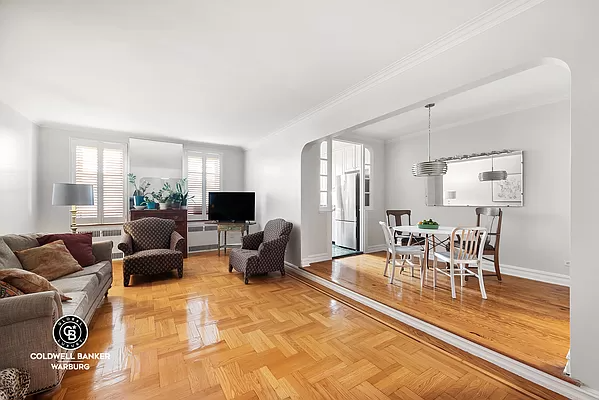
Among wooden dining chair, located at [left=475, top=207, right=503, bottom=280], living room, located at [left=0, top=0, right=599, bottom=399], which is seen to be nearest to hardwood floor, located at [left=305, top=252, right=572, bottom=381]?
living room, located at [left=0, top=0, right=599, bottom=399]

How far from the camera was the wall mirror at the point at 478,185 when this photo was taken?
4.08 meters

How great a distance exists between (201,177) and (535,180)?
610 cm

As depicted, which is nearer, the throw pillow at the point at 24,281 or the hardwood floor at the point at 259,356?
the hardwood floor at the point at 259,356

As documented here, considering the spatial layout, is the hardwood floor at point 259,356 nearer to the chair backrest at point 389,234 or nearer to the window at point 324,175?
the chair backrest at point 389,234

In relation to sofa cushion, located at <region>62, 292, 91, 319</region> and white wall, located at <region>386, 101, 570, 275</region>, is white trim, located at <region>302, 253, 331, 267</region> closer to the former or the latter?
white wall, located at <region>386, 101, 570, 275</region>

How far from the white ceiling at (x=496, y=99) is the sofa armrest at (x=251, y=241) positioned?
9.55 ft

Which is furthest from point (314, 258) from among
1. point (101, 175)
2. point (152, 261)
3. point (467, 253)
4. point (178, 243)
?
point (101, 175)

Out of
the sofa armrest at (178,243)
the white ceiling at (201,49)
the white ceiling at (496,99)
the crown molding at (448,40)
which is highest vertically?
the white ceiling at (496,99)

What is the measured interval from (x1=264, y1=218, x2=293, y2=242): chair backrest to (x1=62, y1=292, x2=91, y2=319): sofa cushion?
252cm

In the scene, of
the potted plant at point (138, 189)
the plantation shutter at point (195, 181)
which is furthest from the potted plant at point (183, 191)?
the potted plant at point (138, 189)

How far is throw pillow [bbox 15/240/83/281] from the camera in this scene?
262cm

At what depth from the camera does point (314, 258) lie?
4.91 meters

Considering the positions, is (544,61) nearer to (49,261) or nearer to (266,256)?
(266,256)

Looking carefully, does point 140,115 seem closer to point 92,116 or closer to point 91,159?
point 92,116
